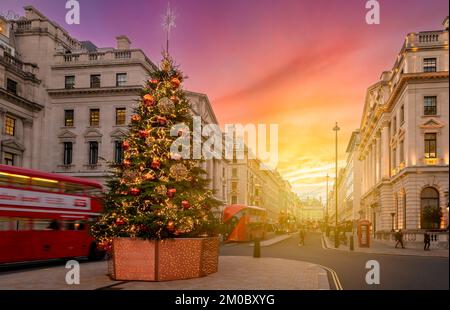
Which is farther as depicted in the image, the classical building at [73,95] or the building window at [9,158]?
the classical building at [73,95]

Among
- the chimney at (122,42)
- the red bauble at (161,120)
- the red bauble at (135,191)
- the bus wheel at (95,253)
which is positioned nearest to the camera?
the red bauble at (135,191)

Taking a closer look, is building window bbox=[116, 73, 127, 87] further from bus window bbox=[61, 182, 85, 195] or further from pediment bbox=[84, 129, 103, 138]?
bus window bbox=[61, 182, 85, 195]

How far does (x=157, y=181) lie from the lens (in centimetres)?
1441

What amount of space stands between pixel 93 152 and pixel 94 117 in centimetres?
367

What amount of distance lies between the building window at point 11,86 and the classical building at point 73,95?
200 cm

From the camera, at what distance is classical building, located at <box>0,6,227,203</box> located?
153ft

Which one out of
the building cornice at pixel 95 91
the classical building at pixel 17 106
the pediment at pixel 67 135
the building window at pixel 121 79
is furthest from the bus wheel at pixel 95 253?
the pediment at pixel 67 135

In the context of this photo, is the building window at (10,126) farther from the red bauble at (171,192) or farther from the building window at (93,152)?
the red bauble at (171,192)

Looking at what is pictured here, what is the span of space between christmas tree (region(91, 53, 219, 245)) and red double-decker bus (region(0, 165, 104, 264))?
4.57m

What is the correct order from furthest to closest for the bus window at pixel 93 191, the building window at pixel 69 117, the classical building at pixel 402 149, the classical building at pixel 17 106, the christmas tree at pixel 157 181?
the building window at pixel 69 117 → the classical building at pixel 17 106 → the classical building at pixel 402 149 → the bus window at pixel 93 191 → the christmas tree at pixel 157 181

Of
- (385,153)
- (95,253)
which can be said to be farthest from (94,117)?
(385,153)

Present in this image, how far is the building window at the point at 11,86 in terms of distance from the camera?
139 ft

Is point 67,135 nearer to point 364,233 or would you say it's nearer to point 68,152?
point 68,152

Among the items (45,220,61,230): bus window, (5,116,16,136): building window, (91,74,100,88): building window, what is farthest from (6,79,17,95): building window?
(45,220,61,230): bus window
